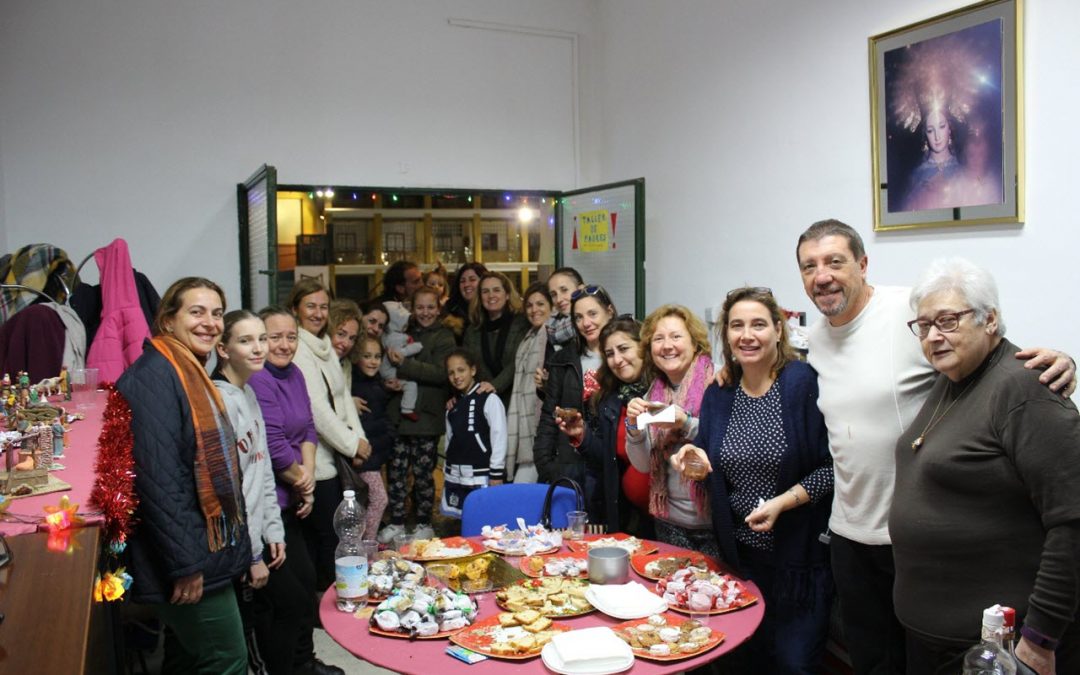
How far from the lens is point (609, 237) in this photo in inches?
210

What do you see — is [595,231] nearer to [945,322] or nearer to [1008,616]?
[945,322]

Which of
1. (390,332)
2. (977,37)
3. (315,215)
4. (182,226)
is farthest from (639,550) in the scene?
(315,215)

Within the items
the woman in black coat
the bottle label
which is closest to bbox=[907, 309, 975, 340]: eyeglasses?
the woman in black coat

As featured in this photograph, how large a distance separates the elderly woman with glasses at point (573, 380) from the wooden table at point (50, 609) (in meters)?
2.15

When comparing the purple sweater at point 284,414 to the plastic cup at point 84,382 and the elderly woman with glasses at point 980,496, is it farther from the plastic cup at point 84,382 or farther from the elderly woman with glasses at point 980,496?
the elderly woman with glasses at point 980,496

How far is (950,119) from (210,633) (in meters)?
3.15

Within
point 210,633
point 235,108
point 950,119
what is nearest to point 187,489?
point 210,633

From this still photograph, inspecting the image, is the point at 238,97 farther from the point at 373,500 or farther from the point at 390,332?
the point at 373,500

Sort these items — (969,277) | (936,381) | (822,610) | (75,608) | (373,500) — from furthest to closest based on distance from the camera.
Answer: (373,500) < (822,610) < (936,381) < (969,277) < (75,608)

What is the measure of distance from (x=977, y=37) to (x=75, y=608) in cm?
333

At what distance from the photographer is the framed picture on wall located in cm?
299

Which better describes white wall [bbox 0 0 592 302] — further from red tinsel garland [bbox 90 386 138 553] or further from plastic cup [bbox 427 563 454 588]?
plastic cup [bbox 427 563 454 588]

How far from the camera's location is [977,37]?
3074mm

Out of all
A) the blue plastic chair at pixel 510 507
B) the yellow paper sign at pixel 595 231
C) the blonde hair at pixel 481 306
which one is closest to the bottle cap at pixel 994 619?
the blue plastic chair at pixel 510 507
